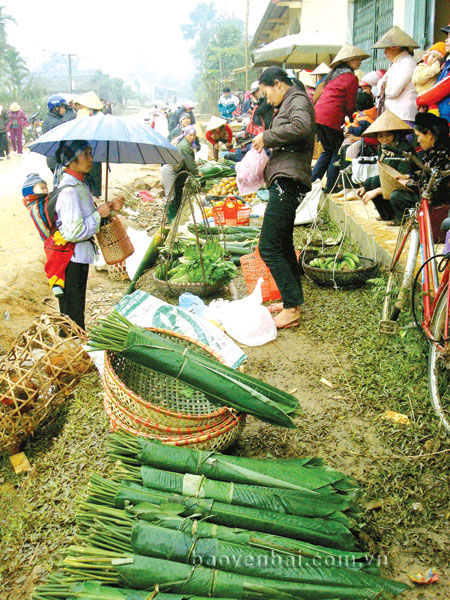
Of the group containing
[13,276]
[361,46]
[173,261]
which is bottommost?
[13,276]

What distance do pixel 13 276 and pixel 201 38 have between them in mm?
80202

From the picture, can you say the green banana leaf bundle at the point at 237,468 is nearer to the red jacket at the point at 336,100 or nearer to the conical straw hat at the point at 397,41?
the conical straw hat at the point at 397,41

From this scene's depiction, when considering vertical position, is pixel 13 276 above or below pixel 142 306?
below

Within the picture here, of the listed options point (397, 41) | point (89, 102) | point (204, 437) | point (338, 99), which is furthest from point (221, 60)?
point (204, 437)

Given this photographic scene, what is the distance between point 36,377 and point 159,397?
1.27 metres

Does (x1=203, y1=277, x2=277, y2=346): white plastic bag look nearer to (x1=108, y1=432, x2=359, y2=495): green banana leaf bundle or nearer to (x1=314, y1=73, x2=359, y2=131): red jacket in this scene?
(x1=108, y1=432, x2=359, y2=495): green banana leaf bundle

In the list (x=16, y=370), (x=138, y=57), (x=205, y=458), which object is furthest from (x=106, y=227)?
(x=138, y=57)

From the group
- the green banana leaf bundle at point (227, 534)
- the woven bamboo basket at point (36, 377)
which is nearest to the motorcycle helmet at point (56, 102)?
the woven bamboo basket at point (36, 377)

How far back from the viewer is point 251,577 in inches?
63.5

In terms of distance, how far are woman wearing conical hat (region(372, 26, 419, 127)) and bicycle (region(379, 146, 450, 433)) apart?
2.78 metres

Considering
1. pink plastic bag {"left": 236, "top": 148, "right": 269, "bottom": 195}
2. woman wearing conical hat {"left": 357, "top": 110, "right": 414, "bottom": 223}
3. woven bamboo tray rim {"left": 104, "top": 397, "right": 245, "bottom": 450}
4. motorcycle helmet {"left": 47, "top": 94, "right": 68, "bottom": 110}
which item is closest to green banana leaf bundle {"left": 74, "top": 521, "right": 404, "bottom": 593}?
woven bamboo tray rim {"left": 104, "top": 397, "right": 245, "bottom": 450}

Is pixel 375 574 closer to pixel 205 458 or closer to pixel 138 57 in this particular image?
pixel 205 458

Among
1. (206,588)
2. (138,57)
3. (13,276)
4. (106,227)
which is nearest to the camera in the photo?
(206,588)

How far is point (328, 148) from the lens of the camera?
7.12 meters
